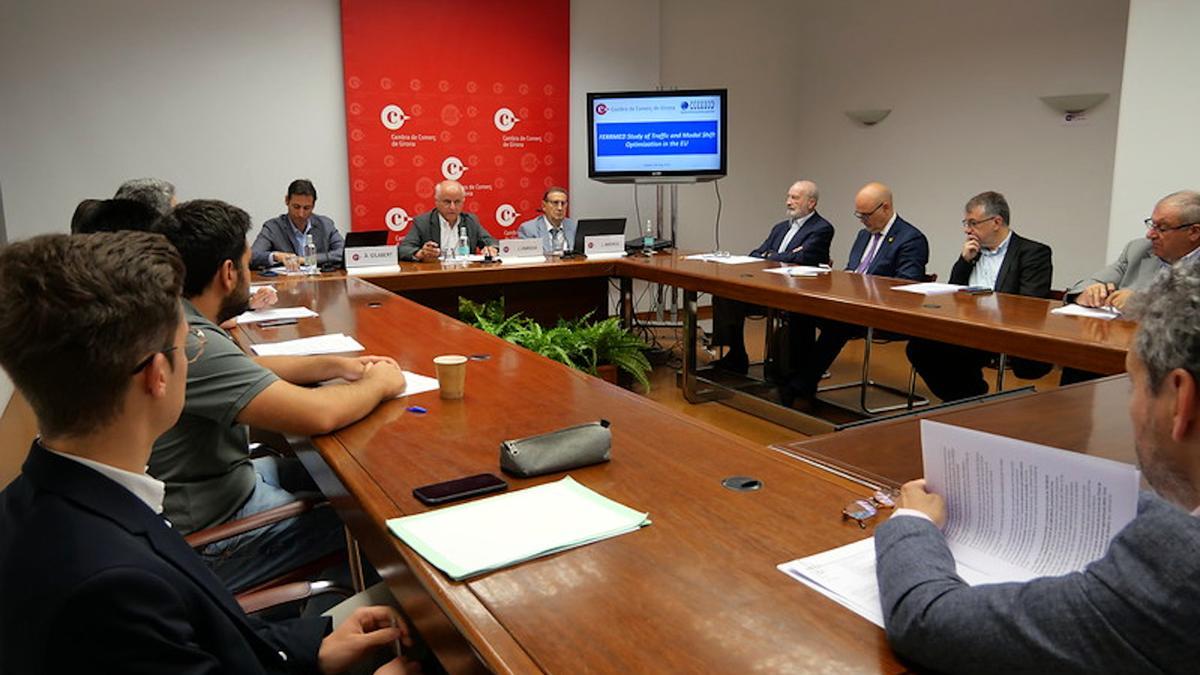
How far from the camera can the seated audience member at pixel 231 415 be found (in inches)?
67.5

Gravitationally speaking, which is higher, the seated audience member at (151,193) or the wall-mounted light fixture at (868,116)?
the wall-mounted light fixture at (868,116)

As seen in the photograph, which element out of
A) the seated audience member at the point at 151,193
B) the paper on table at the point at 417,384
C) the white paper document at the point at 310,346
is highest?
the seated audience member at the point at 151,193

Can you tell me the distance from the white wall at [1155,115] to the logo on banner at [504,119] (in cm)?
394

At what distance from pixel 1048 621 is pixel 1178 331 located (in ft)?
1.02

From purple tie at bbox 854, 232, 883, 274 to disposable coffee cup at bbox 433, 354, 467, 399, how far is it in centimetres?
348

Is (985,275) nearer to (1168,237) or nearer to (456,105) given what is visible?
(1168,237)

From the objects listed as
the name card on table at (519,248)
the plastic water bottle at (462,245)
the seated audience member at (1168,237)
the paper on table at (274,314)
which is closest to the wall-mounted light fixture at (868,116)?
the name card on table at (519,248)

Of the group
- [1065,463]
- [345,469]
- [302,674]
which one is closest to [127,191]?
[345,469]

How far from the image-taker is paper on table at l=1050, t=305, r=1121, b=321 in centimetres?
316

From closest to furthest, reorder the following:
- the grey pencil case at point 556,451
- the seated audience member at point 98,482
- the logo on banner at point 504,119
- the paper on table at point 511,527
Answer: the seated audience member at point 98,482 < the paper on table at point 511,527 < the grey pencil case at point 556,451 < the logo on banner at point 504,119

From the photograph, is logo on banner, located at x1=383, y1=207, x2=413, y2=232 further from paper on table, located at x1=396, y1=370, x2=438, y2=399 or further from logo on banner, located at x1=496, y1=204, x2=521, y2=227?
paper on table, located at x1=396, y1=370, x2=438, y2=399

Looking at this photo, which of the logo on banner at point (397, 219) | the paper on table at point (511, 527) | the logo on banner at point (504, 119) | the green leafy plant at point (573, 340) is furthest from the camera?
the logo on banner at point (504, 119)

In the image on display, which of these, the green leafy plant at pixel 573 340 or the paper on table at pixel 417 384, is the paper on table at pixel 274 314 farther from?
the green leafy plant at pixel 573 340

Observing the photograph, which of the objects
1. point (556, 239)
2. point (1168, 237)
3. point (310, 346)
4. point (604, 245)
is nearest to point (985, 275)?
Result: point (1168, 237)
